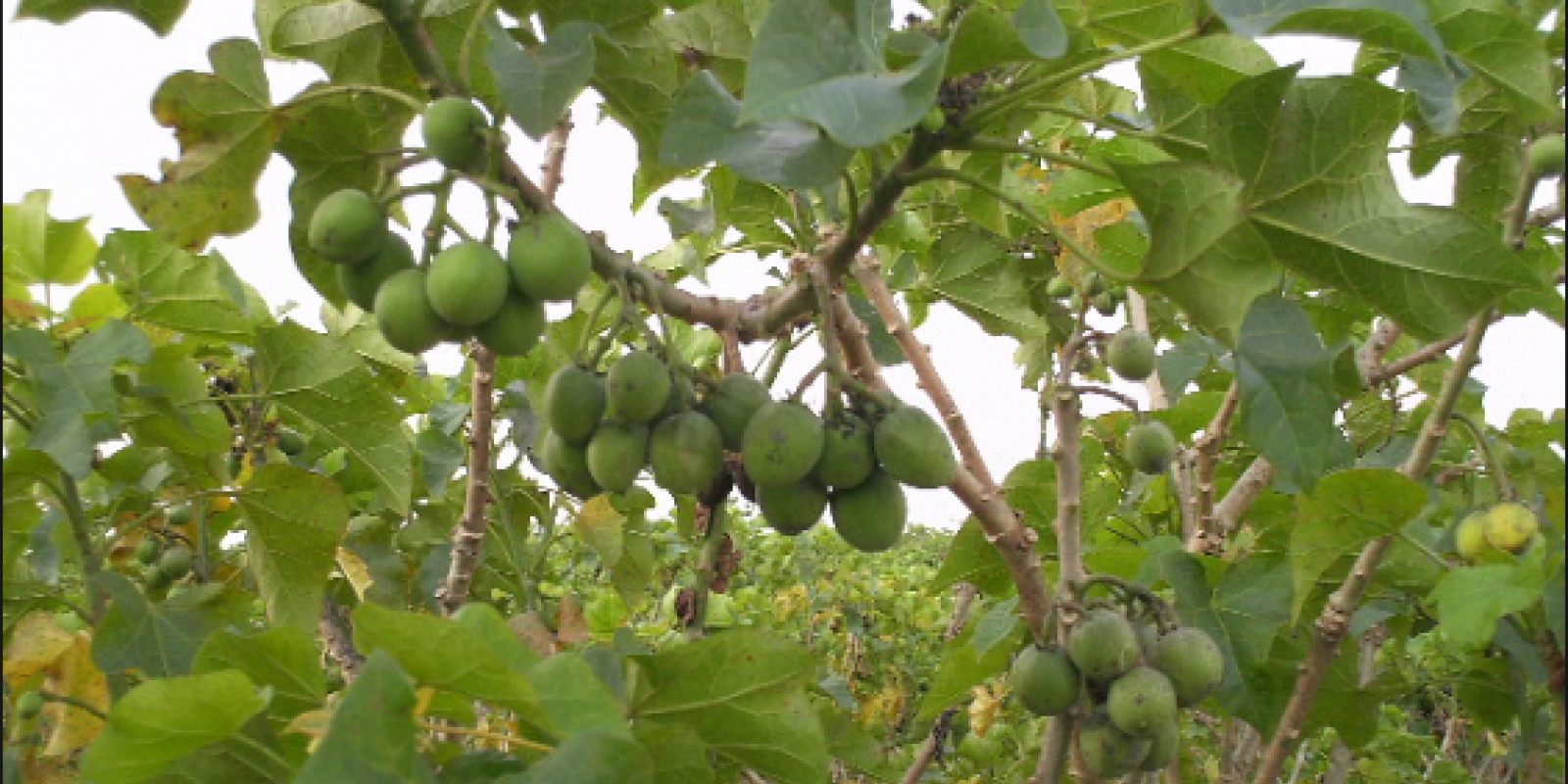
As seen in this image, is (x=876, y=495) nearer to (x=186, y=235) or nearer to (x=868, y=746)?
(x=868, y=746)

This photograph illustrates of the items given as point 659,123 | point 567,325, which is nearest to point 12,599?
point 567,325

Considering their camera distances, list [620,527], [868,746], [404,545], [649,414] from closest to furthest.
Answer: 1. [649,414]
2. [868,746]
3. [620,527]
4. [404,545]

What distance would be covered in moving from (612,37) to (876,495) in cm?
70

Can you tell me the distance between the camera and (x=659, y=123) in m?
1.69

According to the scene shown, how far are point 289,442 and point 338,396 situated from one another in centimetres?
67

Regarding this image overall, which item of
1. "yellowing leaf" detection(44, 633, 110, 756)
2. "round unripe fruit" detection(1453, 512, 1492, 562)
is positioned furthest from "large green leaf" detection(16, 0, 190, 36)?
"round unripe fruit" detection(1453, 512, 1492, 562)

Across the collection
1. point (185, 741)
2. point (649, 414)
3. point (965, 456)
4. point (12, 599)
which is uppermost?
point (965, 456)

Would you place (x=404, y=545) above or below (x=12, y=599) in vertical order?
above

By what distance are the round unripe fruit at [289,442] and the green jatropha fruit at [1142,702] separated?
194cm

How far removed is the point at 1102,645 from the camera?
1509 mm

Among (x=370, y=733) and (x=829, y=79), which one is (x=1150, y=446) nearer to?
(x=829, y=79)

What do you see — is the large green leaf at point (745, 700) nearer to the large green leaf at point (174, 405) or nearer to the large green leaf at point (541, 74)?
the large green leaf at point (541, 74)

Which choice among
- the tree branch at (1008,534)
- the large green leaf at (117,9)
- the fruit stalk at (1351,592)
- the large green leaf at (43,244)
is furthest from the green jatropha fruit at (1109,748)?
the large green leaf at (43,244)

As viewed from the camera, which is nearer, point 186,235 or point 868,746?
point 186,235
